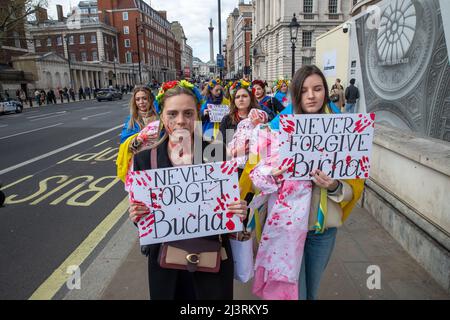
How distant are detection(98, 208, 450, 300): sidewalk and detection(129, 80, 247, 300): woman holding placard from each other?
1132 millimetres

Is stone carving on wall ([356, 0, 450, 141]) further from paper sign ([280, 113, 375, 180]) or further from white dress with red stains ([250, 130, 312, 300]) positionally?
white dress with red stains ([250, 130, 312, 300])

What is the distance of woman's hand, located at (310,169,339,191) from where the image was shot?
6.75 ft

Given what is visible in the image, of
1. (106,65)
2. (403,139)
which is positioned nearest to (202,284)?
(403,139)

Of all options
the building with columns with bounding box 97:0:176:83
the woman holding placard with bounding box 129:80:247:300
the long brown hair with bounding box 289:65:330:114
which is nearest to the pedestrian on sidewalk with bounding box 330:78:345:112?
the long brown hair with bounding box 289:65:330:114

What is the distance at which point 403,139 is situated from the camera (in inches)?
167

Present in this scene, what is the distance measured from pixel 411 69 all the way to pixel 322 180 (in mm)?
4375

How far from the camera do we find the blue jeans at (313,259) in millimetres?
2244

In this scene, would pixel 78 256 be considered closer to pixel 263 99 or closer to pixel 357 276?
pixel 357 276

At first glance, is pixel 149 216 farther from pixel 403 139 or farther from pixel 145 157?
pixel 403 139

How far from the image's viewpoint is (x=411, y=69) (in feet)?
17.4

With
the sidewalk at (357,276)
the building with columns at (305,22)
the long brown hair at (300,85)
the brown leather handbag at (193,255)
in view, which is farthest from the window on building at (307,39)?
the brown leather handbag at (193,255)

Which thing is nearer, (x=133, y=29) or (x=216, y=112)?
(x=216, y=112)

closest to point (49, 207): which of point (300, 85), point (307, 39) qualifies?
point (300, 85)

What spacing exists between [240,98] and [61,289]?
122 inches
